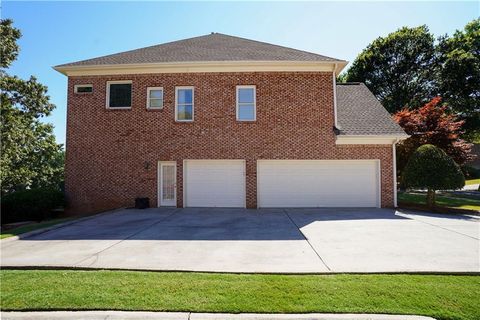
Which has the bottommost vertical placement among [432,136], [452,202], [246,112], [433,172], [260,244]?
[452,202]

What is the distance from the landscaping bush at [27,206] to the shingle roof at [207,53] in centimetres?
633

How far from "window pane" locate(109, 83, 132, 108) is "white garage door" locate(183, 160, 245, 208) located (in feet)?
13.8

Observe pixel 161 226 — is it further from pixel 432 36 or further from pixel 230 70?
pixel 432 36

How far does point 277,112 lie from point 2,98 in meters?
18.5

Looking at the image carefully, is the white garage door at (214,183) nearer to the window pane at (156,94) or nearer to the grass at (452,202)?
the window pane at (156,94)

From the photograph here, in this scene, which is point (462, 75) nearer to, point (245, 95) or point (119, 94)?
point (245, 95)

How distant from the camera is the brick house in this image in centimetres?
1302

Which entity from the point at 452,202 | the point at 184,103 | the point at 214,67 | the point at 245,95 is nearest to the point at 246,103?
the point at 245,95

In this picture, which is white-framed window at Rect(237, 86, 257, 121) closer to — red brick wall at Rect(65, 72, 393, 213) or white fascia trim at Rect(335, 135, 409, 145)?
→ red brick wall at Rect(65, 72, 393, 213)

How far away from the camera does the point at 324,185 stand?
1303cm

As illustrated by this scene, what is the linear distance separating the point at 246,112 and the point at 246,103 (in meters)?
0.43

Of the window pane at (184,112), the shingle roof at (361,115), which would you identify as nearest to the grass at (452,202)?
the shingle roof at (361,115)

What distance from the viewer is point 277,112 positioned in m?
13.2

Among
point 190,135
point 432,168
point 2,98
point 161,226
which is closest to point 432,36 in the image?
point 432,168
